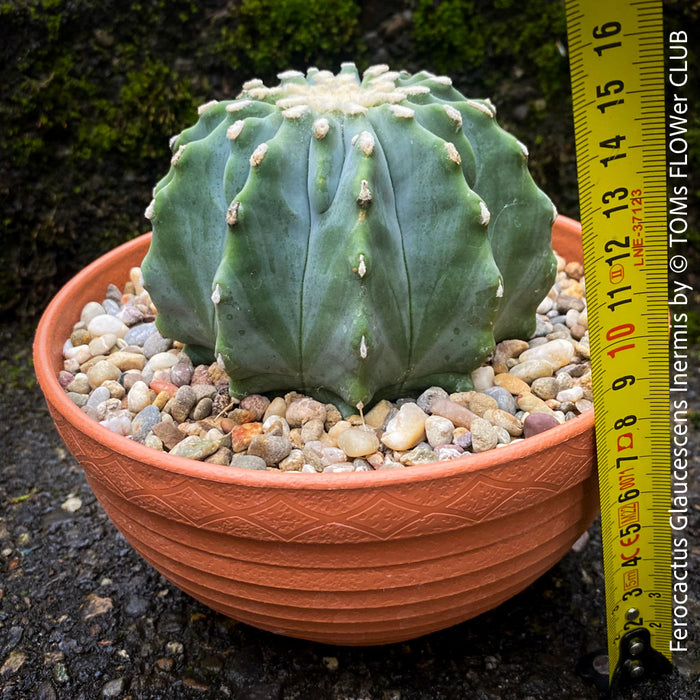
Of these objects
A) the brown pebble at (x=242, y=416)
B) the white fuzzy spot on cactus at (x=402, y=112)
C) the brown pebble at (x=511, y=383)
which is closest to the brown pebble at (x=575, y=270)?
the brown pebble at (x=511, y=383)

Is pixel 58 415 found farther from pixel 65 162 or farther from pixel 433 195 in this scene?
pixel 65 162

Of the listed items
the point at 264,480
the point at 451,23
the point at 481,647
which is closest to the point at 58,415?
the point at 264,480

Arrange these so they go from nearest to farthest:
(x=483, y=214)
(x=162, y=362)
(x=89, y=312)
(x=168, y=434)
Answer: (x=483, y=214) < (x=168, y=434) < (x=162, y=362) < (x=89, y=312)

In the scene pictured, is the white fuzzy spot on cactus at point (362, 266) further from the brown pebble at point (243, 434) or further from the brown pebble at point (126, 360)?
the brown pebble at point (126, 360)

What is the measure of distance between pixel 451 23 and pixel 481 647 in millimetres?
1549

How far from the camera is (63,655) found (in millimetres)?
1424

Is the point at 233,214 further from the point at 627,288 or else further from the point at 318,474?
the point at 627,288

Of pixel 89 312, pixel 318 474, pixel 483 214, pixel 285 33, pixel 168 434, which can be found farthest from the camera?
pixel 285 33

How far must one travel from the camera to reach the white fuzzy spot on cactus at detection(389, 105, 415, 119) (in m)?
1.12

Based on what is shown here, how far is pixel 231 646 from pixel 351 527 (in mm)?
556

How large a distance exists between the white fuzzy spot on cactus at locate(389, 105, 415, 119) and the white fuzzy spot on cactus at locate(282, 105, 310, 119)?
0.12 metres

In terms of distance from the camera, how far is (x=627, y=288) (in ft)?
3.44

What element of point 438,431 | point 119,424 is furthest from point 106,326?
point 438,431

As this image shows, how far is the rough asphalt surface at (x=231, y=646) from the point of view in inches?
52.7
